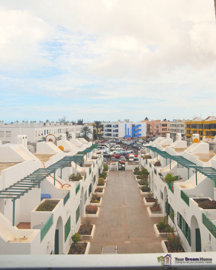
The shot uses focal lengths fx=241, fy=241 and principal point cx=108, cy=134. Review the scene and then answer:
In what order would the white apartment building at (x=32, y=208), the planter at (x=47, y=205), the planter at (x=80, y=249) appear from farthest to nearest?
the planter at (x=80, y=249)
the planter at (x=47, y=205)
the white apartment building at (x=32, y=208)

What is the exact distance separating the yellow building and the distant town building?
25.0 m

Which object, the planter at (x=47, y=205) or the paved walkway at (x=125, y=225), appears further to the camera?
the paved walkway at (x=125, y=225)

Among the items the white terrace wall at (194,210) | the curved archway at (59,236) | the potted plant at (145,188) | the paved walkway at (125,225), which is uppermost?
the white terrace wall at (194,210)

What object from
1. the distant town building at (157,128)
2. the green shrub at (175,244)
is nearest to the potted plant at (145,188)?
the green shrub at (175,244)

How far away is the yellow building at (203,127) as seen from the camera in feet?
231

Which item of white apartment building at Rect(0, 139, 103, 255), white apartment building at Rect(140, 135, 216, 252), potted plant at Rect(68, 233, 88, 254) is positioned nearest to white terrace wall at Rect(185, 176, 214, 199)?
white apartment building at Rect(140, 135, 216, 252)

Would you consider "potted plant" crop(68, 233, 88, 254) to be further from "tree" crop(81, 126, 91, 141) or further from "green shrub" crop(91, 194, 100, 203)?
"tree" crop(81, 126, 91, 141)

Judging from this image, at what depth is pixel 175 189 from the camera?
52.5 ft

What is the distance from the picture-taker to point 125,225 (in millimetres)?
18859

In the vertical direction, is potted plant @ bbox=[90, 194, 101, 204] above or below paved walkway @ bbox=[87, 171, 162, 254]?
above

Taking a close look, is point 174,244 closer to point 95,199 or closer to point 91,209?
point 91,209

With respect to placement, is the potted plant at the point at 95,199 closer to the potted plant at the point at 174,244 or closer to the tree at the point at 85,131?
the potted plant at the point at 174,244

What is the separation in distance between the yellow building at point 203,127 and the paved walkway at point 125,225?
49.5 metres

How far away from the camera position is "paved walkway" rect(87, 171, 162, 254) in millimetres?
15586
